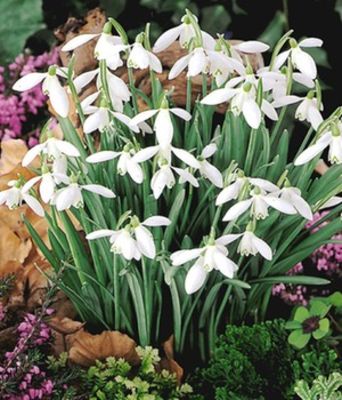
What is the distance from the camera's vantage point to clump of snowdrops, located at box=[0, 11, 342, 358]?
4.96 ft

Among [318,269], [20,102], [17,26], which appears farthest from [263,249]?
[17,26]

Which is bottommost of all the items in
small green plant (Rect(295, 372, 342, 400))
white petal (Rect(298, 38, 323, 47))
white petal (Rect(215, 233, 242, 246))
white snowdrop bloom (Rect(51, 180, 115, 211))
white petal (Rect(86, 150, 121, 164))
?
small green plant (Rect(295, 372, 342, 400))

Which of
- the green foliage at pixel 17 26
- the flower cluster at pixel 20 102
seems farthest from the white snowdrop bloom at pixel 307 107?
the green foliage at pixel 17 26

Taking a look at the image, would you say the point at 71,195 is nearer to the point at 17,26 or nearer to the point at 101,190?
the point at 101,190

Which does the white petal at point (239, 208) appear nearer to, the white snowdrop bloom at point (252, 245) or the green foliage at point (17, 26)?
the white snowdrop bloom at point (252, 245)

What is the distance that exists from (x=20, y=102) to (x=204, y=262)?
1015 millimetres

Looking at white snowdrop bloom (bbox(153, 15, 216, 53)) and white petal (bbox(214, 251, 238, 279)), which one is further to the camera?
white snowdrop bloom (bbox(153, 15, 216, 53))

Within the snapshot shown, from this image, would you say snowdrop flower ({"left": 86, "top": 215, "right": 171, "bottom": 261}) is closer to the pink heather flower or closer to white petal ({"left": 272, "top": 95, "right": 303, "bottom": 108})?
white petal ({"left": 272, "top": 95, "right": 303, "bottom": 108})

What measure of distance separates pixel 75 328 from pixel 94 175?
26 cm

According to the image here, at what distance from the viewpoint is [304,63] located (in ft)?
5.16

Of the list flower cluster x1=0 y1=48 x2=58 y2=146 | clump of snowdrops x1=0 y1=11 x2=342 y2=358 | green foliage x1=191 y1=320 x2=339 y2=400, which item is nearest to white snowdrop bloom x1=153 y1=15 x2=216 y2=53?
clump of snowdrops x1=0 y1=11 x2=342 y2=358

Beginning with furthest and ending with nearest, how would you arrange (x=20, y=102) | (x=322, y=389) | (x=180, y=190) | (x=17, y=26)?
(x=17, y=26), (x=20, y=102), (x=180, y=190), (x=322, y=389)

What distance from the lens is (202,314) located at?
175 centimetres

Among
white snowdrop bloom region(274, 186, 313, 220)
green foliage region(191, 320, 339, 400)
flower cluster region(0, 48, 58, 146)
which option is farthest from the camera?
flower cluster region(0, 48, 58, 146)
